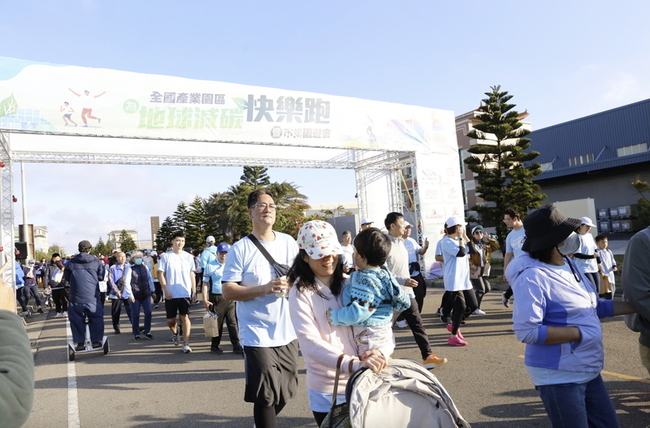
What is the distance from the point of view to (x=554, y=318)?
2.45 meters

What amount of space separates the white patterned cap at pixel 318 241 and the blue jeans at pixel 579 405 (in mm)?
1328

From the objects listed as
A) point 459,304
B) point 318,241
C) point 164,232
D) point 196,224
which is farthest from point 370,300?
point 164,232

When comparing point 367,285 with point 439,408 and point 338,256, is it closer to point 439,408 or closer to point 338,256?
point 338,256

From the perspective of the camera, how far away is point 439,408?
201 centimetres

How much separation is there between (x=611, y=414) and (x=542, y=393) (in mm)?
367

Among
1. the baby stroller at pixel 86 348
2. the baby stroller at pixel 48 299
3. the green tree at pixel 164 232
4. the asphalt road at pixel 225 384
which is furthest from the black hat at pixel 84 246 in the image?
the green tree at pixel 164 232

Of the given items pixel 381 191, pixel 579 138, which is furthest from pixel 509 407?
pixel 579 138

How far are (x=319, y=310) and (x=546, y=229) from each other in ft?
4.29

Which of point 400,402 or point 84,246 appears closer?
point 400,402

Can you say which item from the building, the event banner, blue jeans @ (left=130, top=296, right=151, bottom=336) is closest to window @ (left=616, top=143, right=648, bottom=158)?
the building

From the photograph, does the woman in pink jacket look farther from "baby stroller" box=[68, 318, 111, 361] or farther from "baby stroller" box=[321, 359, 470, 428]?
"baby stroller" box=[68, 318, 111, 361]

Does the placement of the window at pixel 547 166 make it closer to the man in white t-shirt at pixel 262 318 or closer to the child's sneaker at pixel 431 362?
the child's sneaker at pixel 431 362

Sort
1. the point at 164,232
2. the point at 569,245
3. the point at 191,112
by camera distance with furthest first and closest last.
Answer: the point at 164,232 < the point at 191,112 < the point at 569,245

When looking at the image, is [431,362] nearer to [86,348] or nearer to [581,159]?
[86,348]
